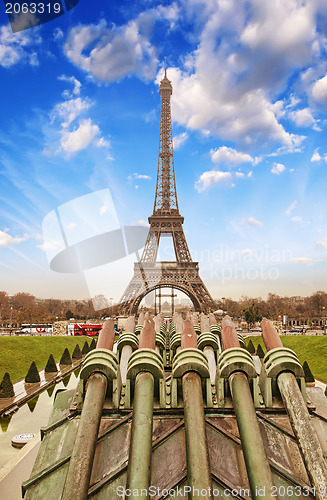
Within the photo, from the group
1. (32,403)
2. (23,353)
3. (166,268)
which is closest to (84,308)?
(166,268)

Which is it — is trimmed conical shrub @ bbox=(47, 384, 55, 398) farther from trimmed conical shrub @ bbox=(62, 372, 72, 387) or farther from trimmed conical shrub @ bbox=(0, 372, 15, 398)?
trimmed conical shrub @ bbox=(0, 372, 15, 398)

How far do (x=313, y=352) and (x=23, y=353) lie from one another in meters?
25.2

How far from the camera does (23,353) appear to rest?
95.4 feet

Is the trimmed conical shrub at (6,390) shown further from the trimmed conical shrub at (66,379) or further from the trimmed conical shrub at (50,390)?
the trimmed conical shrub at (66,379)

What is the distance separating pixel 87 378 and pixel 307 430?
2.62 metres

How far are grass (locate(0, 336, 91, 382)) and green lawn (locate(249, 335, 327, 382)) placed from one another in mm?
21662

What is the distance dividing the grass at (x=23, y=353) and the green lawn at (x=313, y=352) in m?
21.7

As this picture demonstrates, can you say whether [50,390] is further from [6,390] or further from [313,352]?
[313,352]

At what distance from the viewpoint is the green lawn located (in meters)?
24.7

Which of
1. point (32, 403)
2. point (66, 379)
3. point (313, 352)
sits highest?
point (313, 352)

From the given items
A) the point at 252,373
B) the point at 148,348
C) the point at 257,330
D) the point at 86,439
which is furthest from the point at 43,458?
the point at 257,330

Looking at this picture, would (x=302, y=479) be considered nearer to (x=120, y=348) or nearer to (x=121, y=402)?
(x=121, y=402)

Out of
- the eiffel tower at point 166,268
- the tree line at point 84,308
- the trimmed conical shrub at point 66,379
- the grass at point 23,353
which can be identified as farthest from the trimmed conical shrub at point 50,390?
the tree line at point 84,308

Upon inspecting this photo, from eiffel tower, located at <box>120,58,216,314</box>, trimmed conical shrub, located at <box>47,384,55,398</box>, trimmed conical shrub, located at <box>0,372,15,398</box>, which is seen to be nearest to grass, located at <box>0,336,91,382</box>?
trimmed conical shrub, located at <box>47,384,55,398</box>
